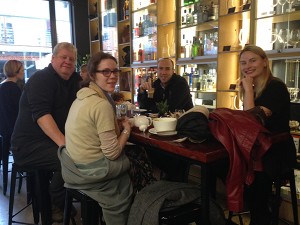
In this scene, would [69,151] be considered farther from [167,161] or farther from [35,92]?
[167,161]

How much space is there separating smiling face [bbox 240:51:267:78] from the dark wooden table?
2.44 feet

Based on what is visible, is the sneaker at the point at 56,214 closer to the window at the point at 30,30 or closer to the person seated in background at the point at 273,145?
the person seated in background at the point at 273,145

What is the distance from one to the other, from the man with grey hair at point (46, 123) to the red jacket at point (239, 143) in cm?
120

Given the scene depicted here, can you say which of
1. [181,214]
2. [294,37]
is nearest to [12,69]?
[181,214]

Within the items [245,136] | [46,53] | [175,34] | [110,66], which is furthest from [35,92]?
[46,53]

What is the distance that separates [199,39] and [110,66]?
228cm

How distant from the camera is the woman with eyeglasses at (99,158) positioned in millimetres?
1457

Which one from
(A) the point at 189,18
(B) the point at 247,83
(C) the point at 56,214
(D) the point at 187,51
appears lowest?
(C) the point at 56,214

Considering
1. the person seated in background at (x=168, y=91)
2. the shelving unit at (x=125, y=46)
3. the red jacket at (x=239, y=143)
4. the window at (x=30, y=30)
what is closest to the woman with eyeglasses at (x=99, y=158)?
the red jacket at (x=239, y=143)

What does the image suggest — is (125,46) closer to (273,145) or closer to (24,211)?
(24,211)

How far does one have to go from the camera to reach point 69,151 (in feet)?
5.05

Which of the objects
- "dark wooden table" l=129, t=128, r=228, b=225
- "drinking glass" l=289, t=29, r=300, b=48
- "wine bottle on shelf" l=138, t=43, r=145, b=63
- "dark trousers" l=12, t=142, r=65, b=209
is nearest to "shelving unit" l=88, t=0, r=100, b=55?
"wine bottle on shelf" l=138, t=43, r=145, b=63

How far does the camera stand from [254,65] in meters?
1.94

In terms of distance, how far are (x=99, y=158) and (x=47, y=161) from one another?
76 centimetres
